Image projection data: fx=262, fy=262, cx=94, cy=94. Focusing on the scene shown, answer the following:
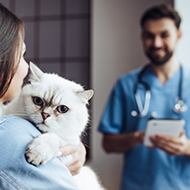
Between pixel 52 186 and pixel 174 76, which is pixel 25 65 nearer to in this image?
pixel 52 186

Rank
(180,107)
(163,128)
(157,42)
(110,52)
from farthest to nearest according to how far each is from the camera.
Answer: (110,52) → (157,42) → (180,107) → (163,128)

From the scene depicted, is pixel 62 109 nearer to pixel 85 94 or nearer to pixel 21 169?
pixel 85 94

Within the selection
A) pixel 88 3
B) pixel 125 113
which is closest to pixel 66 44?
pixel 88 3

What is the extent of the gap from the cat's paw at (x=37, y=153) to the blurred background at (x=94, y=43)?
5.33 feet

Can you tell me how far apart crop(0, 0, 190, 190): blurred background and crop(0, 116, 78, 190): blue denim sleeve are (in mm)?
1607

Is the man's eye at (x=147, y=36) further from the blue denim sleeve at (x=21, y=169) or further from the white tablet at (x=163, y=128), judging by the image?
the blue denim sleeve at (x=21, y=169)

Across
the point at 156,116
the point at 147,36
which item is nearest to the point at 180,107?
the point at 156,116

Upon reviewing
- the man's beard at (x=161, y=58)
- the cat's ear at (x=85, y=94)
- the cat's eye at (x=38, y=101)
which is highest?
the man's beard at (x=161, y=58)

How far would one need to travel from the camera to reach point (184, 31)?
5.59ft

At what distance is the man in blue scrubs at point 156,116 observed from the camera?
1.37 meters

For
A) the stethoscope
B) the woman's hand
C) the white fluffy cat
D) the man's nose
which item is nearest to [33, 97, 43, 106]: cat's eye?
the white fluffy cat

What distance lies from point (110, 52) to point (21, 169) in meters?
1.75

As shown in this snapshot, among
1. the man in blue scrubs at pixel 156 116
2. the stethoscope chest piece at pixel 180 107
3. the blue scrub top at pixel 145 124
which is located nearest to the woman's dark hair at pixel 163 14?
the man in blue scrubs at pixel 156 116

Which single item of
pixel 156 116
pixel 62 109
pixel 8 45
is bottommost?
pixel 156 116
